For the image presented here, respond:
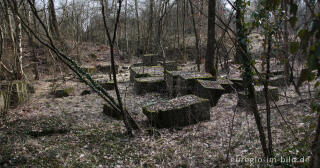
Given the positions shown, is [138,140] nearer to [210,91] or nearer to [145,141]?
[145,141]

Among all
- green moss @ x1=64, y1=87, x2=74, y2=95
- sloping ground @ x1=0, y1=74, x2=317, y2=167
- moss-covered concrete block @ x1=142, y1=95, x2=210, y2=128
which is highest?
green moss @ x1=64, y1=87, x2=74, y2=95

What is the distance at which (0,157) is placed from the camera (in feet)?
11.3

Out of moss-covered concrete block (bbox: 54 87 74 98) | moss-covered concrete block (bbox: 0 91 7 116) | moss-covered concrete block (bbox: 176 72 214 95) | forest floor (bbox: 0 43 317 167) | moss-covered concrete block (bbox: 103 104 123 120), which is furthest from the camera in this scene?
moss-covered concrete block (bbox: 54 87 74 98)

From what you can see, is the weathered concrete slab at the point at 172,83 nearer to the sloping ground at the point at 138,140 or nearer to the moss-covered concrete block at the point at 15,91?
the sloping ground at the point at 138,140

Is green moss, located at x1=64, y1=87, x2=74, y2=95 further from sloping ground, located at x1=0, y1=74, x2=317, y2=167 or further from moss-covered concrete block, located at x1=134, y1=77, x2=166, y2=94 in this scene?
moss-covered concrete block, located at x1=134, y1=77, x2=166, y2=94

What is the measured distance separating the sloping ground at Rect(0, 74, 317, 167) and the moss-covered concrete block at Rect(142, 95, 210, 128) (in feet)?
0.60

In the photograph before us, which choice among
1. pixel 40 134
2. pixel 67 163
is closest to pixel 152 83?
pixel 40 134

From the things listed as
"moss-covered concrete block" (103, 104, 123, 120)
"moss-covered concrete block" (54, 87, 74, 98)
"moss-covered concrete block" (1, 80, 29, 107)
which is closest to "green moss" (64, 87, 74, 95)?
"moss-covered concrete block" (54, 87, 74, 98)

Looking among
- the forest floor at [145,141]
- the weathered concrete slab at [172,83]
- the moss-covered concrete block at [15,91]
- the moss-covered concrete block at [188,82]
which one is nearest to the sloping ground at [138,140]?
the forest floor at [145,141]

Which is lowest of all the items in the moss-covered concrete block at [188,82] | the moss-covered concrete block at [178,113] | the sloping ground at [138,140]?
the sloping ground at [138,140]

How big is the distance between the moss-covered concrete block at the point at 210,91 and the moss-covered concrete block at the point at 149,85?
6.72 feet

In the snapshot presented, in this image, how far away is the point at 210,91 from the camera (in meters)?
5.84

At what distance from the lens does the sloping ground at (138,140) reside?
11.3 feet

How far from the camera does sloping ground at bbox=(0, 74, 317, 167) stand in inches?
136
